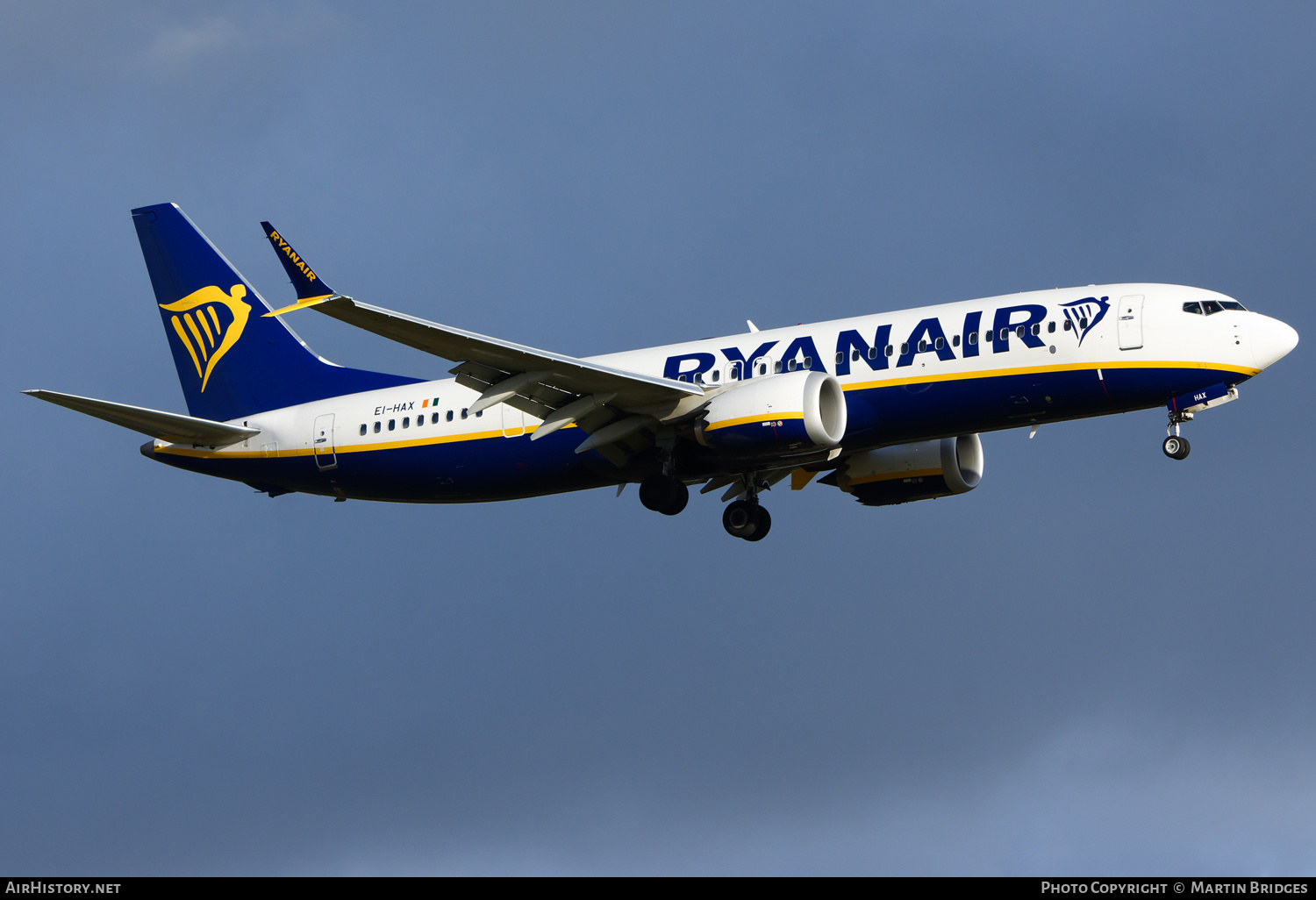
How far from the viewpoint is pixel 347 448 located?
1596 inches

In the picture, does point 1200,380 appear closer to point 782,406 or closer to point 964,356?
point 964,356

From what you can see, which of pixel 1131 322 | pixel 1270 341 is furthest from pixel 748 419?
pixel 1270 341

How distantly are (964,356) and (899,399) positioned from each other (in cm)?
168

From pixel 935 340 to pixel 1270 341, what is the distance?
692cm

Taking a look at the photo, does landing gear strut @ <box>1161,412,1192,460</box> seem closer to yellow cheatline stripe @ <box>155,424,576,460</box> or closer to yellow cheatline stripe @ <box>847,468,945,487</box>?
yellow cheatline stripe @ <box>847,468,945,487</box>

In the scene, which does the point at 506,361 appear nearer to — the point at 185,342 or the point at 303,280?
the point at 303,280

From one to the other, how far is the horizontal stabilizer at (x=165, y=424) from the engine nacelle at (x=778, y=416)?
13.2 meters

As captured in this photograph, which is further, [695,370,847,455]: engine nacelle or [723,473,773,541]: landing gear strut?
[723,473,773,541]: landing gear strut

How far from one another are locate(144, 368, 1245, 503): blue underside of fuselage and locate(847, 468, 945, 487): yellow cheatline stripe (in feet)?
16.1

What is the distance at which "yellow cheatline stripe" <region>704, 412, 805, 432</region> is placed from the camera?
112ft

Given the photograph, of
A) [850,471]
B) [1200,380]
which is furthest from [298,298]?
[1200,380]

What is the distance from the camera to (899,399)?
35219mm

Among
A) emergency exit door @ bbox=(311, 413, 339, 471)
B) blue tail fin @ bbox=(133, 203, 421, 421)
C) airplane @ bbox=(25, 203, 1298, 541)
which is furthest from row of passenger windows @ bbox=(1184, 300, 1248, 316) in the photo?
emergency exit door @ bbox=(311, 413, 339, 471)

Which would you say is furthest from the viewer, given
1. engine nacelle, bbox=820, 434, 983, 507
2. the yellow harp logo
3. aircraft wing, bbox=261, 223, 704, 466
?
the yellow harp logo
